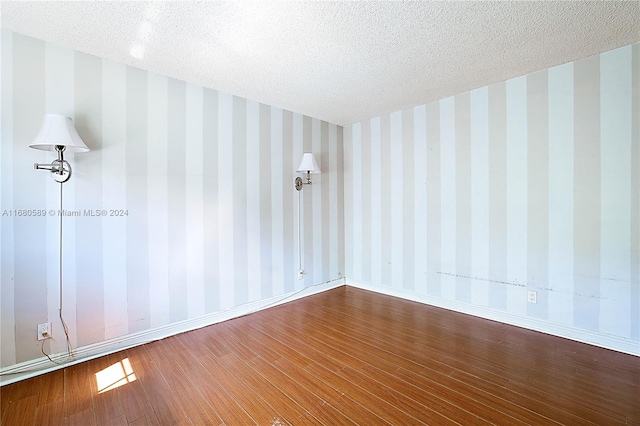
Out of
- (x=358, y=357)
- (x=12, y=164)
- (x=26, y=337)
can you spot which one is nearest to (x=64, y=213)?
(x=12, y=164)

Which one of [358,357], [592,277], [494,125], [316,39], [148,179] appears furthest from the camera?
[494,125]

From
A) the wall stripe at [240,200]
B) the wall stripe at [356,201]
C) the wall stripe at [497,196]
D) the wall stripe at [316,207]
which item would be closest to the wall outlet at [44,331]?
the wall stripe at [240,200]

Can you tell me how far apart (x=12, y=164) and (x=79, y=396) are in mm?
1742

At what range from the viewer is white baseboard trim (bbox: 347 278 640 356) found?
238 centimetres

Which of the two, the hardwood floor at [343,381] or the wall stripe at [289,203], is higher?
the wall stripe at [289,203]

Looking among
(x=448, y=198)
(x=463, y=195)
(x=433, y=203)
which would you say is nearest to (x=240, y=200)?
(x=433, y=203)

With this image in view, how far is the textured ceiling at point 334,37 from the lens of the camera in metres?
1.88

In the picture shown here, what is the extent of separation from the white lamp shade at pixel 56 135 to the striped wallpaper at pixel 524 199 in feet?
11.2

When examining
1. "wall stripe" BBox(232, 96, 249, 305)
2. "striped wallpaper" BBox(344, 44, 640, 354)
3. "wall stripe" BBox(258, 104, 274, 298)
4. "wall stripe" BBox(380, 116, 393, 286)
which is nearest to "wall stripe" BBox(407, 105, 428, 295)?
"striped wallpaper" BBox(344, 44, 640, 354)

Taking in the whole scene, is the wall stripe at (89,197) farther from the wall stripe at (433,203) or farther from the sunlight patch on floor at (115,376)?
the wall stripe at (433,203)

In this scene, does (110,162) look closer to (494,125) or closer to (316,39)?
(316,39)

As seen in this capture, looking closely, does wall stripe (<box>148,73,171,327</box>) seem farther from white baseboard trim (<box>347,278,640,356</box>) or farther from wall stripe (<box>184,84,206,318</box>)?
white baseboard trim (<box>347,278,640,356</box>)

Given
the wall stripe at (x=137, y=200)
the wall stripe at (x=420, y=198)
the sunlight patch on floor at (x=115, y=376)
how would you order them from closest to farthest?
the sunlight patch on floor at (x=115, y=376) < the wall stripe at (x=137, y=200) < the wall stripe at (x=420, y=198)

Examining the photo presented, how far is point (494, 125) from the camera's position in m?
3.07
